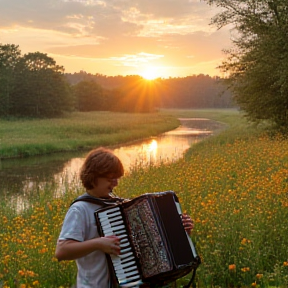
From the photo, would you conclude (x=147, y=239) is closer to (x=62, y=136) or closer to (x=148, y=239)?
(x=148, y=239)

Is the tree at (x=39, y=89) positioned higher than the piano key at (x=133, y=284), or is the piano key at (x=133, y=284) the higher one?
the tree at (x=39, y=89)

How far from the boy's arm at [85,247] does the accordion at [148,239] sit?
0.06 metres

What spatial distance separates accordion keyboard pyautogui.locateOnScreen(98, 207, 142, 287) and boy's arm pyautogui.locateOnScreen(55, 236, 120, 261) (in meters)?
0.05

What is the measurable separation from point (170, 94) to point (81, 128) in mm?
115323

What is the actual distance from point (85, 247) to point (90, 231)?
0.50 ft

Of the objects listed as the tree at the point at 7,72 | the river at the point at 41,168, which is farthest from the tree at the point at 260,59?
the tree at the point at 7,72

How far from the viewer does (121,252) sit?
2.89m

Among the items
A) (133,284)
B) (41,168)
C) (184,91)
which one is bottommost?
(41,168)

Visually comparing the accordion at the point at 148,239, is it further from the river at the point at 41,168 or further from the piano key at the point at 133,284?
the river at the point at 41,168

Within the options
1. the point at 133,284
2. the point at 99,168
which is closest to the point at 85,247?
the point at 133,284

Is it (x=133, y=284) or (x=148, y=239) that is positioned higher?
(x=148, y=239)

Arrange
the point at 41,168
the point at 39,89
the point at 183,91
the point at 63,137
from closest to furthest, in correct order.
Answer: the point at 41,168 → the point at 63,137 → the point at 39,89 → the point at 183,91

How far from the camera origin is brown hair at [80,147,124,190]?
295 cm

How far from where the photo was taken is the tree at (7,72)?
45919mm
